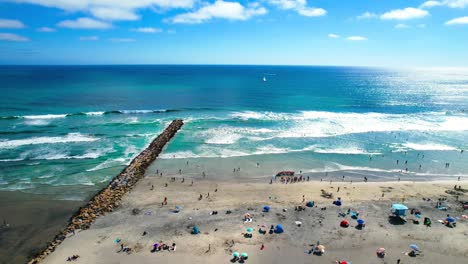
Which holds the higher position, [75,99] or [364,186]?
[75,99]

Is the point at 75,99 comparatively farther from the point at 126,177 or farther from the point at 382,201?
the point at 382,201

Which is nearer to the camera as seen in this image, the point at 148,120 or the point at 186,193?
the point at 186,193

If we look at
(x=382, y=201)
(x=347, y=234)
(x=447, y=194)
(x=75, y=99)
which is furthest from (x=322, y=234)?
(x=75, y=99)

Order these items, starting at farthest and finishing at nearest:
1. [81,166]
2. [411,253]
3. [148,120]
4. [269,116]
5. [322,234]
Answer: [269,116], [148,120], [81,166], [322,234], [411,253]

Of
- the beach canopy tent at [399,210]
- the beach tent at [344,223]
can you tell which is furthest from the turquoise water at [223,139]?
the beach tent at [344,223]

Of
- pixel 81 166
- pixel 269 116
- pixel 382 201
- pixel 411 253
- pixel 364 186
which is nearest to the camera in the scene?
pixel 411 253
